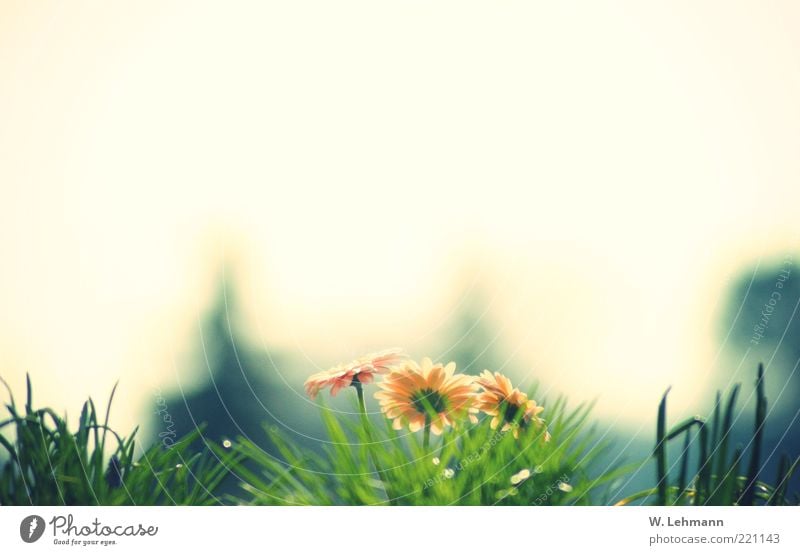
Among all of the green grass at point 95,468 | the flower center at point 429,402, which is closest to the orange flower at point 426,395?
the flower center at point 429,402

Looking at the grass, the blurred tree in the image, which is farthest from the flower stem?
the blurred tree

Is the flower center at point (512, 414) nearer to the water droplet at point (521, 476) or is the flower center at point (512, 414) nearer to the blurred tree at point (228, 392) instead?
the water droplet at point (521, 476)

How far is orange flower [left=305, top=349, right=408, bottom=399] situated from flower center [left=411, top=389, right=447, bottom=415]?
37 mm

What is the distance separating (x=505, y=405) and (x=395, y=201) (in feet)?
0.78

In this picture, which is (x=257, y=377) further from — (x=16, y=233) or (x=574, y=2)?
(x=574, y=2)

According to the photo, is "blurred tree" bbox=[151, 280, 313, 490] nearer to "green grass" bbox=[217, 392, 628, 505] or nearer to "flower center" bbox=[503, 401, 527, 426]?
"green grass" bbox=[217, 392, 628, 505]

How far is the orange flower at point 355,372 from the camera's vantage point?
83 cm

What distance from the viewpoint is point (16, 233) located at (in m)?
0.86

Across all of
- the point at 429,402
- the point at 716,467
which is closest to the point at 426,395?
the point at 429,402

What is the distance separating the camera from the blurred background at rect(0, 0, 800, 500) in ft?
2.72

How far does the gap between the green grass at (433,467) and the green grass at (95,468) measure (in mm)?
48

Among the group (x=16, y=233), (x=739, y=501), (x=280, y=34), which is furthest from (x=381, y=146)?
(x=739, y=501)
